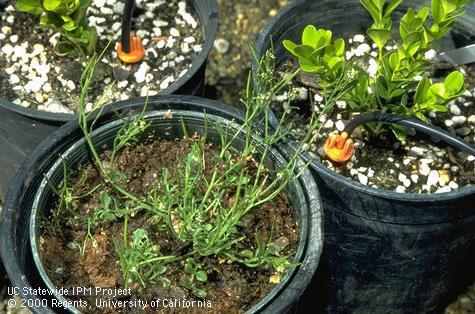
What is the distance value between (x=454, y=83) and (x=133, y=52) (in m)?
0.78

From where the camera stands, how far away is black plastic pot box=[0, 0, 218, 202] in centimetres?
179

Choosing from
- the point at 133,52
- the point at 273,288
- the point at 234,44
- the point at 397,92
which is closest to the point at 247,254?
the point at 273,288

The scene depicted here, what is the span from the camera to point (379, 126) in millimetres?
1790

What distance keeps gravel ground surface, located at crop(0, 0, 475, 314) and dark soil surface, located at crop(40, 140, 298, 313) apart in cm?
89

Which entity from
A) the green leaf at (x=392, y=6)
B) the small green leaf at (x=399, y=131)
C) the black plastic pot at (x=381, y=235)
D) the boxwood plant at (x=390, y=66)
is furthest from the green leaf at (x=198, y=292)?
the green leaf at (x=392, y=6)

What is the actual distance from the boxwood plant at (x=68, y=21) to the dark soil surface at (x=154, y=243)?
1.43 ft

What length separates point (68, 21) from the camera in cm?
185

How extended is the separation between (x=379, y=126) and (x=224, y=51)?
2.84 ft

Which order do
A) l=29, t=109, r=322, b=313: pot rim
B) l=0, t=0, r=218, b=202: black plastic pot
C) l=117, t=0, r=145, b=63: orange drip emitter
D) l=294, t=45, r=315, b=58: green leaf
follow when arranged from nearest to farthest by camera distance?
1. l=29, t=109, r=322, b=313: pot rim
2. l=294, t=45, r=315, b=58: green leaf
3. l=0, t=0, r=218, b=202: black plastic pot
4. l=117, t=0, r=145, b=63: orange drip emitter

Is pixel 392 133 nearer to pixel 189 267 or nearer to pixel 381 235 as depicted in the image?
pixel 381 235

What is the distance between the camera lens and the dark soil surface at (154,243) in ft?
4.69

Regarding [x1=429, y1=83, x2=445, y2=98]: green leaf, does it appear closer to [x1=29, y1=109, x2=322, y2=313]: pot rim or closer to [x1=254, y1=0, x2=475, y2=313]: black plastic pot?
[x1=254, y1=0, x2=475, y2=313]: black plastic pot

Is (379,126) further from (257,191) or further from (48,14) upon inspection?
(48,14)

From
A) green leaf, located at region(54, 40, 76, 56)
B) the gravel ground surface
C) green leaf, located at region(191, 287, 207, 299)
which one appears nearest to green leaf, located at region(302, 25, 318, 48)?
green leaf, located at region(191, 287, 207, 299)
